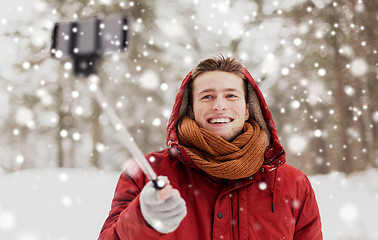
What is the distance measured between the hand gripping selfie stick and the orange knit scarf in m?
0.63

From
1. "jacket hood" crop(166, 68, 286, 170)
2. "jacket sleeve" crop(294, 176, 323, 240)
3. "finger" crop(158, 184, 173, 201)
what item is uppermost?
"jacket hood" crop(166, 68, 286, 170)

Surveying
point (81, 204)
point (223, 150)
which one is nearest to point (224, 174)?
point (223, 150)

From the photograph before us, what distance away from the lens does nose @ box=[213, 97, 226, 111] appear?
1.85 m

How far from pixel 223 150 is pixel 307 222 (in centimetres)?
68

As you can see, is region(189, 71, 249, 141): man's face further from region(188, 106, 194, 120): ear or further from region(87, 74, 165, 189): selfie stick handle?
region(87, 74, 165, 189): selfie stick handle

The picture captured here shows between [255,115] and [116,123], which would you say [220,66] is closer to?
[255,115]

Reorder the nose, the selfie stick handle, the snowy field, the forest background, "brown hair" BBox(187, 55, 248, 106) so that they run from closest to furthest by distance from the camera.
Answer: the selfie stick handle
the nose
"brown hair" BBox(187, 55, 248, 106)
the snowy field
the forest background

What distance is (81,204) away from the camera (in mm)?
5219

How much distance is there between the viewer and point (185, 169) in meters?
1.87

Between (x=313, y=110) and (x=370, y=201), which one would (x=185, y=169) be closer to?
(x=370, y=201)

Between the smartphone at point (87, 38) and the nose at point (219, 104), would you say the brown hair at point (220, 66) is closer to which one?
the nose at point (219, 104)

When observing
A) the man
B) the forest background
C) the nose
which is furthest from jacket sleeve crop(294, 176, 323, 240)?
the forest background

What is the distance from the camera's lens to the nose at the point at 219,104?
185cm

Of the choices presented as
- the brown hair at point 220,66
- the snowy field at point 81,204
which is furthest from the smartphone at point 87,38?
the snowy field at point 81,204
